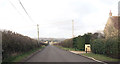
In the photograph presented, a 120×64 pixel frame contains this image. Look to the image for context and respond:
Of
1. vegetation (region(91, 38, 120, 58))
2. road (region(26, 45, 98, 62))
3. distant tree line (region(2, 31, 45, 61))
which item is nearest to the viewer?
distant tree line (region(2, 31, 45, 61))

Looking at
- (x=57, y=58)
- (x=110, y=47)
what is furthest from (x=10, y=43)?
(x=110, y=47)

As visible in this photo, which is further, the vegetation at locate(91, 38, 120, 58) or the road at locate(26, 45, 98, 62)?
the vegetation at locate(91, 38, 120, 58)

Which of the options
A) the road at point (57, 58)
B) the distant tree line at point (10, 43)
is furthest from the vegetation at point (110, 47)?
the distant tree line at point (10, 43)

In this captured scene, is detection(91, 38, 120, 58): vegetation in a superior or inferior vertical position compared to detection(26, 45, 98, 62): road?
superior

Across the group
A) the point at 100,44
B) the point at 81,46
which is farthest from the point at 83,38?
the point at 100,44

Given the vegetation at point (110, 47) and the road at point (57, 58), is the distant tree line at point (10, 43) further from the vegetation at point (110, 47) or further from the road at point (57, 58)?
the vegetation at point (110, 47)

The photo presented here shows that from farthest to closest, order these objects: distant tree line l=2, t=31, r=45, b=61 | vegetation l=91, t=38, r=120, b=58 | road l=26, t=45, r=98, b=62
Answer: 1. vegetation l=91, t=38, r=120, b=58
2. road l=26, t=45, r=98, b=62
3. distant tree line l=2, t=31, r=45, b=61

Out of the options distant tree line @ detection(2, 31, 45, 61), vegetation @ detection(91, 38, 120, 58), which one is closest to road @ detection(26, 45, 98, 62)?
distant tree line @ detection(2, 31, 45, 61)

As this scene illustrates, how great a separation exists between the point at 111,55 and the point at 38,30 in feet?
127

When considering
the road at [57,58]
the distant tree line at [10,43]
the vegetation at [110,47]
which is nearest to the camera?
the distant tree line at [10,43]

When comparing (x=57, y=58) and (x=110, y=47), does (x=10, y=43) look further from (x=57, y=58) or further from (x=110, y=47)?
(x=110, y=47)

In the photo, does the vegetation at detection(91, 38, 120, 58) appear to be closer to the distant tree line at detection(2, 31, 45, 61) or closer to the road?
the road

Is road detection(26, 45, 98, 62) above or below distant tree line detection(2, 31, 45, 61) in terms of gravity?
below

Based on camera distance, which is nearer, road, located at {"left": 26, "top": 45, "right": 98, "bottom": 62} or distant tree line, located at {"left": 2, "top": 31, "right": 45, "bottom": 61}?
distant tree line, located at {"left": 2, "top": 31, "right": 45, "bottom": 61}
